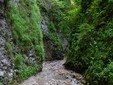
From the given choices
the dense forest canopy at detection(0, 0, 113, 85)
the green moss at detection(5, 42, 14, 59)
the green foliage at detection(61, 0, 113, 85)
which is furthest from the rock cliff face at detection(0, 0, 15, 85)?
the green foliage at detection(61, 0, 113, 85)

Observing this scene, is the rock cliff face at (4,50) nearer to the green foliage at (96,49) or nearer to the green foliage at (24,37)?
the green foliage at (24,37)

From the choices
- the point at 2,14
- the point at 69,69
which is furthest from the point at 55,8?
the point at 2,14

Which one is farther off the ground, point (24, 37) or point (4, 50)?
point (24, 37)

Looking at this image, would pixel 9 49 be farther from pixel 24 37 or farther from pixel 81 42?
pixel 81 42

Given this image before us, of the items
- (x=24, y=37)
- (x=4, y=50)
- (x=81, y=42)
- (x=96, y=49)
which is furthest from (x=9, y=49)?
(x=81, y=42)

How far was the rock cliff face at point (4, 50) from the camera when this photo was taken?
8.32m

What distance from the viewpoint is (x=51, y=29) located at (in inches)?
754

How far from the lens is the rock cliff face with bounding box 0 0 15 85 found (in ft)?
27.3

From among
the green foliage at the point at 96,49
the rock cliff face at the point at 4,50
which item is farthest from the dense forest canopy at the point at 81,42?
the rock cliff face at the point at 4,50

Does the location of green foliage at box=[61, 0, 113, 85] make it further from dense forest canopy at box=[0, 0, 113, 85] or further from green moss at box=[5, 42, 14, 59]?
green moss at box=[5, 42, 14, 59]

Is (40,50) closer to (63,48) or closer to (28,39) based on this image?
(28,39)

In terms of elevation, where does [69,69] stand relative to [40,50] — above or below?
below

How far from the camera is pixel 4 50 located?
8852mm

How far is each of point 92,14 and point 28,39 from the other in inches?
145
